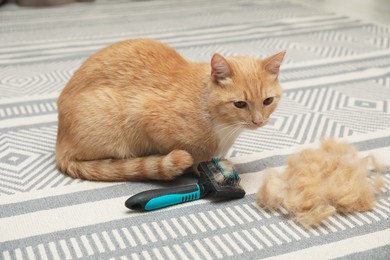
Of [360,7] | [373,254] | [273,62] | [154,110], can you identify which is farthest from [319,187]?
[360,7]

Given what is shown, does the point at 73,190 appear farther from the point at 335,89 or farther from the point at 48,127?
the point at 335,89

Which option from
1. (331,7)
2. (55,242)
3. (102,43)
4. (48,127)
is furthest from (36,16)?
(55,242)

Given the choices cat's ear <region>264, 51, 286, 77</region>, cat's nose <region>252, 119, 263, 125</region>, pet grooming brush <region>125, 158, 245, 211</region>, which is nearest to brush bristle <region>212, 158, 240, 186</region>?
pet grooming brush <region>125, 158, 245, 211</region>

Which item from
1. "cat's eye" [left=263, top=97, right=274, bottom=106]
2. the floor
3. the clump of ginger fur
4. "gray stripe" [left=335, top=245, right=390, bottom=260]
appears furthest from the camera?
the floor

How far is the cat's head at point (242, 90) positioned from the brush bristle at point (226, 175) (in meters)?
0.10

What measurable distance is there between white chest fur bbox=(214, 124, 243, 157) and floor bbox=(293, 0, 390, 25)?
74.4 inches

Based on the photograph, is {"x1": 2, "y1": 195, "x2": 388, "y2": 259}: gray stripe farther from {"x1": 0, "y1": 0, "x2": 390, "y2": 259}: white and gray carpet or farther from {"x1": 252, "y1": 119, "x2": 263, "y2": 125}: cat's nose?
{"x1": 252, "y1": 119, "x2": 263, "y2": 125}: cat's nose

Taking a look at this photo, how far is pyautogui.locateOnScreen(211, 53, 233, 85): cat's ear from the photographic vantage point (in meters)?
1.04

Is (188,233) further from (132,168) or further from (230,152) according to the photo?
(230,152)

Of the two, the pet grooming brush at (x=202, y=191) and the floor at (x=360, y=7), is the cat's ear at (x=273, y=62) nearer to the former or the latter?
the pet grooming brush at (x=202, y=191)

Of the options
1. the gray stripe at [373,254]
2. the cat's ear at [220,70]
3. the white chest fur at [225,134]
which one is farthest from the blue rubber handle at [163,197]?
the gray stripe at [373,254]

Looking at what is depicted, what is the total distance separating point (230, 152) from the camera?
1.32 meters

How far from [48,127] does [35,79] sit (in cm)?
46

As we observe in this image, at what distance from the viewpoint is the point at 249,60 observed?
3.63 ft
